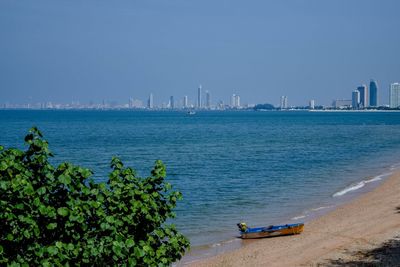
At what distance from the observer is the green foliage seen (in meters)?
7.62

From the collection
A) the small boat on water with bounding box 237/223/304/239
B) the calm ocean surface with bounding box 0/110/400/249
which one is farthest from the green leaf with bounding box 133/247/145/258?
the small boat on water with bounding box 237/223/304/239

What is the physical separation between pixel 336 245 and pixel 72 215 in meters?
16.1

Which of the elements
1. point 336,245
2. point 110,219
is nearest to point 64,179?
point 110,219

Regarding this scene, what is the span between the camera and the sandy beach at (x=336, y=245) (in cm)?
1945

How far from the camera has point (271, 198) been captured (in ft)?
117

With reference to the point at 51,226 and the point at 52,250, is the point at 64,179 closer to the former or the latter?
the point at 51,226

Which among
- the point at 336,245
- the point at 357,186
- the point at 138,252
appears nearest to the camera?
the point at 138,252

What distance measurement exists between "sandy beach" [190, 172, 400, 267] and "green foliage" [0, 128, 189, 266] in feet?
36.5

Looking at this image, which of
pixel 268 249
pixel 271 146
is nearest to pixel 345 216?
pixel 268 249

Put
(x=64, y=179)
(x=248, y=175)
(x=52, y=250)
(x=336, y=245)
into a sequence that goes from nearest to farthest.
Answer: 1. (x=52, y=250)
2. (x=64, y=179)
3. (x=336, y=245)
4. (x=248, y=175)

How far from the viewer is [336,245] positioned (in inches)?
862

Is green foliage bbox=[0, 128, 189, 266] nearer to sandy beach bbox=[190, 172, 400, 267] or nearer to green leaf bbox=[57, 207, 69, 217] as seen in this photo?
green leaf bbox=[57, 207, 69, 217]

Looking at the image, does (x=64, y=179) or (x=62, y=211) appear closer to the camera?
(x=62, y=211)

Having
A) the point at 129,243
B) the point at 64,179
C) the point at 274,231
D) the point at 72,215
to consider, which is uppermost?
the point at 64,179
